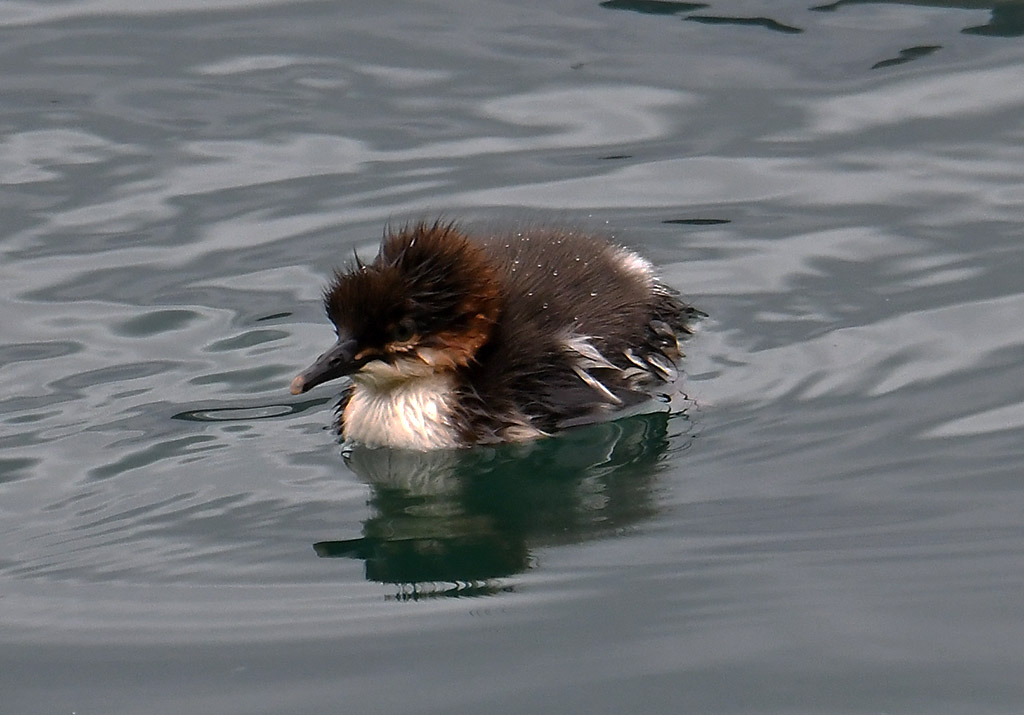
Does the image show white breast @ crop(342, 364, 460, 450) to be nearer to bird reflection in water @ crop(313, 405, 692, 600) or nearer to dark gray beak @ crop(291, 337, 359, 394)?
bird reflection in water @ crop(313, 405, 692, 600)

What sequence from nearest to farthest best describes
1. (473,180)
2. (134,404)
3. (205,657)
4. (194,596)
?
(205,657)
(194,596)
(134,404)
(473,180)

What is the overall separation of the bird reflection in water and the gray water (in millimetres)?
19

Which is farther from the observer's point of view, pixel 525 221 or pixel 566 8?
pixel 566 8

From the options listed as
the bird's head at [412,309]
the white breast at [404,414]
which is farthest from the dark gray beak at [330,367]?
the white breast at [404,414]

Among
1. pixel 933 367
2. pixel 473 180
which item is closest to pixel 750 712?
pixel 933 367

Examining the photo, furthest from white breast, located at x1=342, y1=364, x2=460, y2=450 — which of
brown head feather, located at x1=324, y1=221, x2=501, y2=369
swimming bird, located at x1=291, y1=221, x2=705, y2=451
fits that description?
brown head feather, located at x1=324, y1=221, x2=501, y2=369

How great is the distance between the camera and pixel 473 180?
29.4 ft

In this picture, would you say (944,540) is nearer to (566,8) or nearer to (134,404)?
(134,404)

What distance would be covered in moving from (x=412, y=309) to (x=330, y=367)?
37 cm

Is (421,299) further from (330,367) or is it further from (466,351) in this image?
(330,367)

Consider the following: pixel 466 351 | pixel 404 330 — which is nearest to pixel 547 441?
pixel 466 351

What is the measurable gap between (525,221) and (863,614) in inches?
139

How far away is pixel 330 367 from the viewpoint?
21.7ft

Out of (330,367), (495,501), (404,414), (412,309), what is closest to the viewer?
(495,501)
